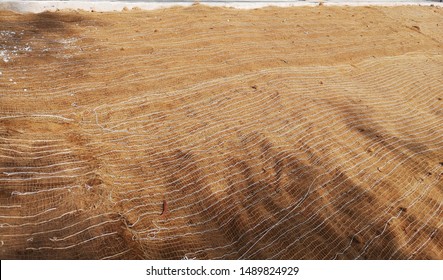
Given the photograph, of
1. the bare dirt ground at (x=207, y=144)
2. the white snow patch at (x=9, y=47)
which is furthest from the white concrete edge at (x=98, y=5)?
the white snow patch at (x=9, y=47)

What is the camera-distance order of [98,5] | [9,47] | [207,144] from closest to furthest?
[207,144] < [9,47] < [98,5]

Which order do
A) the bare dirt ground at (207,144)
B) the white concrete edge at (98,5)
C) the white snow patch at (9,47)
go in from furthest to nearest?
the white concrete edge at (98,5)
the white snow patch at (9,47)
the bare dirt ground at (207,144)

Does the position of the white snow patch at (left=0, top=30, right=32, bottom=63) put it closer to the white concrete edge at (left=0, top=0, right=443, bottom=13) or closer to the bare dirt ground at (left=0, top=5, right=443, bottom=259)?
the bare dirt ground at (left=0, top=5, right=443, bottom=259)

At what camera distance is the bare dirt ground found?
3475mm

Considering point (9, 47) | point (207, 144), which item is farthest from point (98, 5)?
point (207, 144)

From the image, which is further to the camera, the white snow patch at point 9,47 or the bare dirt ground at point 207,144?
the white snow patch at point 9,47

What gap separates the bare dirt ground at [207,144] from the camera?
3.47m

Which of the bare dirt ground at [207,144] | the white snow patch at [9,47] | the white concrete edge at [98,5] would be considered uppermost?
the white concrete edge at [98,5]

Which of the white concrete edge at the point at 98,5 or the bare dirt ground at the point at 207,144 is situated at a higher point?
the white concrete edge at the point at 98,5

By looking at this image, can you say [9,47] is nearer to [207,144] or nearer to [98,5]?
[98,5]

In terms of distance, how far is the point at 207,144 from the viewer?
4539 mm

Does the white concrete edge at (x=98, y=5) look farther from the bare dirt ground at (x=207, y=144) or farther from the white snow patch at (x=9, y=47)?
the white snow patch at (x=9, y=47)

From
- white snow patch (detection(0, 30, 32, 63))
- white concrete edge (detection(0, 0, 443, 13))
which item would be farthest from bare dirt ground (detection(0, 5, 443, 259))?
white concrete edge (detection(0, 0, 443, 13))

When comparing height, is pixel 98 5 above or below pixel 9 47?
above
